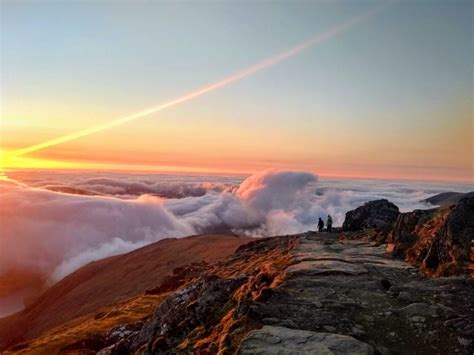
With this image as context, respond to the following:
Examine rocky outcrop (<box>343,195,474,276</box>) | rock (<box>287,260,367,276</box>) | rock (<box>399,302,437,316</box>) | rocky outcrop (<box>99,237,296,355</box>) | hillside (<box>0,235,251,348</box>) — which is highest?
rocky outcrop (<box>343,195,474,276</box>)

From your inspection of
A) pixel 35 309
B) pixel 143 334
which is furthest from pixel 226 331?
pixel 35 309

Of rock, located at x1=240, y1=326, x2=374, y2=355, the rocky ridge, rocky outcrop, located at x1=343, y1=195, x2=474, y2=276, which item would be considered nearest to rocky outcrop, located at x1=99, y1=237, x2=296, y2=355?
the rocky ridge

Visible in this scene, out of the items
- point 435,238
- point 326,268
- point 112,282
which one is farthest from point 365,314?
point 112,282

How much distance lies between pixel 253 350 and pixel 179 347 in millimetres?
6291

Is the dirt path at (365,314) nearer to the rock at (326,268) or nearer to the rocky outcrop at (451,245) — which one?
the rock at (326,268)

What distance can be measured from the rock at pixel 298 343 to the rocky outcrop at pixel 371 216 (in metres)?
44.4

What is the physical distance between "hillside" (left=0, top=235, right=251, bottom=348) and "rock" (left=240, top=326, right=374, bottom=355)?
116234 millimetres

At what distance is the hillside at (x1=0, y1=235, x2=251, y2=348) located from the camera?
14012 cm

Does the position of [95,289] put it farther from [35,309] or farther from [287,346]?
[287,346]

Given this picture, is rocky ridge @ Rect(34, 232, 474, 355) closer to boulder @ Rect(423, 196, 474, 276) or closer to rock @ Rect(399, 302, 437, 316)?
rock @ Rect(399, 302, 437, 316)

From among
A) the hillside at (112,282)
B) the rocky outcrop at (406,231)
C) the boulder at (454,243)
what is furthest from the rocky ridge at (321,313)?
the hillside at (112,282)

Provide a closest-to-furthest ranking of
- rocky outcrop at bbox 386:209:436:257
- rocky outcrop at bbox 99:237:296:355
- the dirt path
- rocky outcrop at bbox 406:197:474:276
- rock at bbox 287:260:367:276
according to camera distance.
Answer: the dirt path < rocky outcrop at bbox 99:237:296:355 < rocky outcrop at bbox 406:197:474:276 < rock at bbox 287:260:367:276 < rocky outcrop at bbox 386:209:436:257

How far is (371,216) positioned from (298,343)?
47341 mm

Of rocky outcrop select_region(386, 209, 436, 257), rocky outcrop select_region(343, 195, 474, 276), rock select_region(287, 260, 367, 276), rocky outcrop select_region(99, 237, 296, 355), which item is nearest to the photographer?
rocky outcrop select_region(99, 237, 296, 355)
